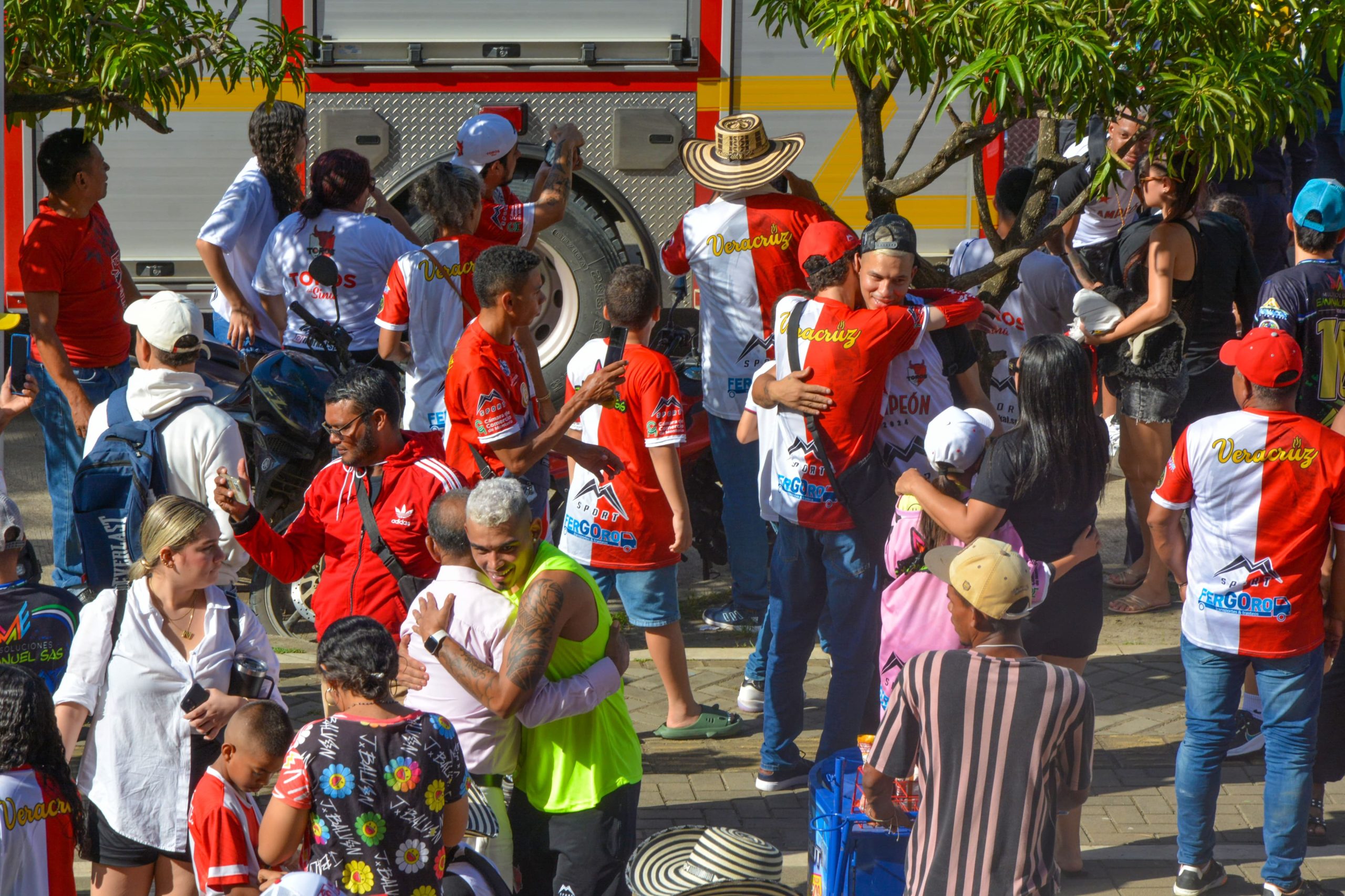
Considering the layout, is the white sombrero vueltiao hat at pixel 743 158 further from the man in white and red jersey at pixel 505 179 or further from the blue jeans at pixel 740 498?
the blue jeans at pixel 740 498

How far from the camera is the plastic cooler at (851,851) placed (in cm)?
402

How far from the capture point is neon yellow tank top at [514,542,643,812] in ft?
12.5

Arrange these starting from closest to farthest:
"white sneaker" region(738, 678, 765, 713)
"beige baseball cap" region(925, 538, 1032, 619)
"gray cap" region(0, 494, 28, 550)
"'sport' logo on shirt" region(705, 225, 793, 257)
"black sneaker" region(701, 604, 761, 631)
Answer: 1. "beige baseball cap" region(925, 538, 1032, 619)
2. "gray cap" region(0, 494, 28, 550)
3. "white sneaker" region(738, 678, 765, 713)
4. "'sport' logo on shirt" region(705, 225, 793, 257)
5. "black sneaker" region(701, 604, 761, 631)

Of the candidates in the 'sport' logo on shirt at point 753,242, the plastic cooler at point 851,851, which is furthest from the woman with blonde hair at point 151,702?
the 'sport' logo on shirt at point 753,242

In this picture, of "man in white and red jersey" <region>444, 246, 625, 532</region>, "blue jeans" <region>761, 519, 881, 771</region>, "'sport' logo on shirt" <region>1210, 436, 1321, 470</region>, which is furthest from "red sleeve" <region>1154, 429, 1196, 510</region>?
"man in white and red jersey" <region>444, 246, 625, 532</region>

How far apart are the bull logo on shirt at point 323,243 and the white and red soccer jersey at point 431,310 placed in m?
0.27

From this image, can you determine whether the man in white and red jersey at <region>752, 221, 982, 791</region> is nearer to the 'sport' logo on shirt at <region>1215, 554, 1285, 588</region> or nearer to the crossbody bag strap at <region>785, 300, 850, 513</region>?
the crossbody bag strap at <region>785, 300, 850, 513</region>

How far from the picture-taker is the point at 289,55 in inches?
238

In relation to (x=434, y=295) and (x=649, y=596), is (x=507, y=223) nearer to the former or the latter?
(x=434, y=295)

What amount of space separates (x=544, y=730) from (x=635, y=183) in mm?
5701

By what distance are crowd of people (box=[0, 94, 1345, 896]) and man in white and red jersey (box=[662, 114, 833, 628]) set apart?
2 cm

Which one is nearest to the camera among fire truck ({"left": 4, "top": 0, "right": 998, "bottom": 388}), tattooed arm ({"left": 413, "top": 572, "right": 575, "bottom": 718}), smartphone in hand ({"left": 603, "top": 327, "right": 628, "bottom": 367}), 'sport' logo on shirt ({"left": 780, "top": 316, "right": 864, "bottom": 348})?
tattooed arm ({"left": 413, "top": 572, "right": 575, "bottom": 718})

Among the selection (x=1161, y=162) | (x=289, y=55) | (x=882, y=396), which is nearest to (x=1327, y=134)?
(x=1161, y=162)

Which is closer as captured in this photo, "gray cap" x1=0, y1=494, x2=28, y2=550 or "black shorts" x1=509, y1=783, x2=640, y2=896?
"black shorts" x1=509, y1=783, x2=640, y2=896
